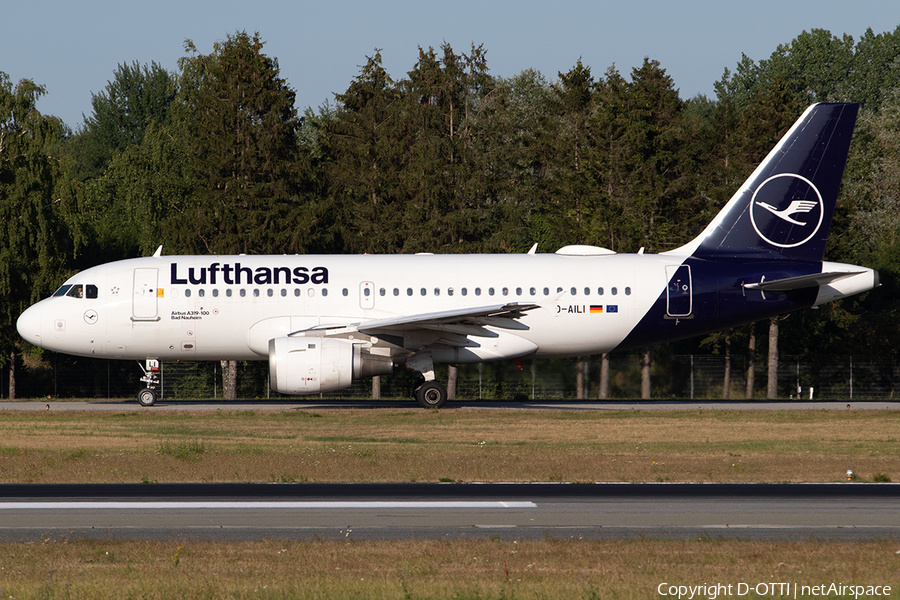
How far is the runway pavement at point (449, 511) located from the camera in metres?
11.6

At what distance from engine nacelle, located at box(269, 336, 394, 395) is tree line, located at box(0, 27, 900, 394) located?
16.8 m

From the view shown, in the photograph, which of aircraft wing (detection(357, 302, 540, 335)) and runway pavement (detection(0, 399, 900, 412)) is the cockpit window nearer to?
runway pavement (detection(0, 399, 900, 412))

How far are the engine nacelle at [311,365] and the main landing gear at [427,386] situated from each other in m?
2.05

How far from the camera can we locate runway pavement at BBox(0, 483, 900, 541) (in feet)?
38.1

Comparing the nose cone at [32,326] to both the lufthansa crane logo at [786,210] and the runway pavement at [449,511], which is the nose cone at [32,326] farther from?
the lufthansa crane logo at [786,210]

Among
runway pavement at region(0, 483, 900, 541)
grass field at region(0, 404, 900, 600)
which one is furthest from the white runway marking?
grass field at region(0, 404, 900, 600)

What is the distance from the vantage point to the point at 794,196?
97.6 ft

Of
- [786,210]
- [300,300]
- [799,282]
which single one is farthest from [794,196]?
[300,300]

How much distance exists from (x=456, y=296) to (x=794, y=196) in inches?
397

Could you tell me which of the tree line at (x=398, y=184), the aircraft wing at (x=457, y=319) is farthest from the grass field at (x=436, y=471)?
the tree line at (x=398, y=184)

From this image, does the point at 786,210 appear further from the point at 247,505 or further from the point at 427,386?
the point at 247,505

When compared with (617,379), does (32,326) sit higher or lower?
higher

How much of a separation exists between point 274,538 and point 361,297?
1761cm

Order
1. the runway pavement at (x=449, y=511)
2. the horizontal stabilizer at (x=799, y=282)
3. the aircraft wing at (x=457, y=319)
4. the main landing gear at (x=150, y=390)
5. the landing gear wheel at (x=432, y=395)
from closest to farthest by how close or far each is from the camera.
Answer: the runway pavement at (x=449, y=511), the aircraft wing at (x=457, y=319), the horizontal stabilizer at (x=799, y=282), the landing gear wheel at (x=432, y=395), the main landing gear at (x=150, y=390)
